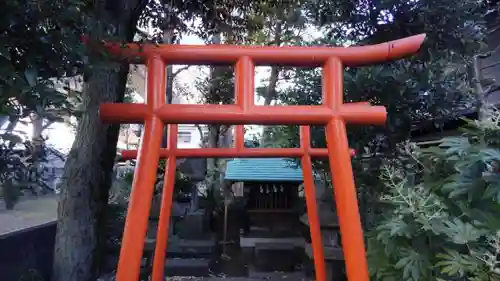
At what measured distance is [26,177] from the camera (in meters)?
1.79

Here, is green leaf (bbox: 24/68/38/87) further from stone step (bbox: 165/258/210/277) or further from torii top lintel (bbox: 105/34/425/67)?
stone step (bbox: 165/258/210/277)

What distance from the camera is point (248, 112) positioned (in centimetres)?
222

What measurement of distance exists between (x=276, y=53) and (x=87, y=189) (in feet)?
7.15

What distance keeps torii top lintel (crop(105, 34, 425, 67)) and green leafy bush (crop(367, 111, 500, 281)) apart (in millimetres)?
581

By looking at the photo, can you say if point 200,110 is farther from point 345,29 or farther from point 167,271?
point 167,271

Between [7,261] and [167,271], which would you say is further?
[167,271]

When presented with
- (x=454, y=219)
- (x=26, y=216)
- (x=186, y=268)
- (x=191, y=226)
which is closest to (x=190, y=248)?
(x=191, y=226)

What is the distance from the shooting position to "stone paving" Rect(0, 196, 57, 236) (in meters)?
4.10

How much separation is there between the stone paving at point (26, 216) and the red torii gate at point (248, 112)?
6.81ft

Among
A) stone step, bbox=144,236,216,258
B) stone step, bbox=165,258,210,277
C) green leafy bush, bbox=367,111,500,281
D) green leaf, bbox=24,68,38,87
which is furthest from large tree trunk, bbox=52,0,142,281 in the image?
stone step, bbox=144,236,216,258

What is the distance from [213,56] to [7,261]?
2.84 metres

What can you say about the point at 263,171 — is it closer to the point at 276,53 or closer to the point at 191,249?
the point at 191,249

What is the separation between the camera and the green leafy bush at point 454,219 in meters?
1.86

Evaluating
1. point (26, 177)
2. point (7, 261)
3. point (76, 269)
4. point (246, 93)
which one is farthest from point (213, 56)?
point (7, 261)
